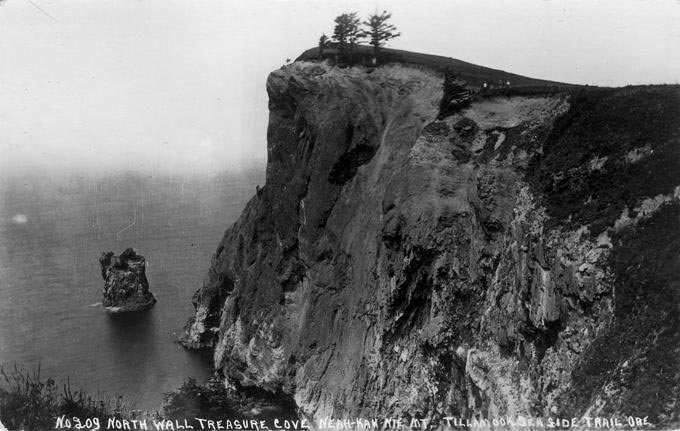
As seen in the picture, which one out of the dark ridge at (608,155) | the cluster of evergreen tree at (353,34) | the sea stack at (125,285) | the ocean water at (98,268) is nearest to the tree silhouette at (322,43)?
the cluster of evergreen tree at (353,34)

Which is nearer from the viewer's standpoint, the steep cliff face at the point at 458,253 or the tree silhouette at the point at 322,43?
the steep cliff face at the point at 458,253

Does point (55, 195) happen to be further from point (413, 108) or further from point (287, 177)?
point (413, 108)

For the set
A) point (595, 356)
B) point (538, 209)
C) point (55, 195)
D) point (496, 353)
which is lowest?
point (55, 195)

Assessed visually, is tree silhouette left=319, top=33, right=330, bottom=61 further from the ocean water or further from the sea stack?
the sea stack

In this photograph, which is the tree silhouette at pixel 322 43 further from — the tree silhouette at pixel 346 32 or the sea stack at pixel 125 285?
the sea stack at pixel 125 285

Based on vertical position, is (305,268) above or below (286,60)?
below

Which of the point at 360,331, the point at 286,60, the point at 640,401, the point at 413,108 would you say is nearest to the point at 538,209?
the point at 640,401
